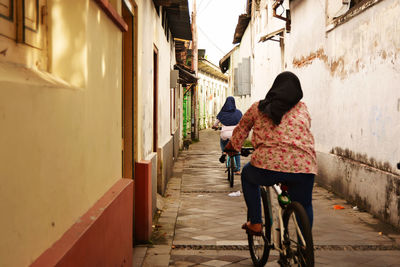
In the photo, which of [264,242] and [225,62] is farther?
[225,62]

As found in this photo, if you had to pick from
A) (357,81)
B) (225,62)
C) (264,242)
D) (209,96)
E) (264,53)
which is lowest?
(264,242)

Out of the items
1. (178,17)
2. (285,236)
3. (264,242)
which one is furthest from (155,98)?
(285,236)

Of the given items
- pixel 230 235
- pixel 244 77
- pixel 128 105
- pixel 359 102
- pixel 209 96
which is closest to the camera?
pixel 128 105

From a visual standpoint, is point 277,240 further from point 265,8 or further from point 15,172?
point 265,8

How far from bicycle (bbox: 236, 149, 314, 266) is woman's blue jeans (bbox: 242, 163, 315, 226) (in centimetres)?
8

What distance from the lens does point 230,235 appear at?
6.18 m

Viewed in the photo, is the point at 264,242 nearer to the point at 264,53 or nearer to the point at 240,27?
the point at 264,53

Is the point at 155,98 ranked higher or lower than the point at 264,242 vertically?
higher

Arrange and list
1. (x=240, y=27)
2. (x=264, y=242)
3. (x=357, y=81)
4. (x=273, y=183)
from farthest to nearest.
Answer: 1. (x=240, y=27)
2. (x=357, y=81)
3. (x=264, y=242)
4. (x=273, y=183)

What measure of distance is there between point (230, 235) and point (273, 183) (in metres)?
2.18

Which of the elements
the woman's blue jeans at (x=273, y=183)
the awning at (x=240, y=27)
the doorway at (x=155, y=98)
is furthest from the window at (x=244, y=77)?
the woman's blue jeans at (x=273, y=183)

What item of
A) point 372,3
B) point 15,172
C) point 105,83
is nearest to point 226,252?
point 105,83

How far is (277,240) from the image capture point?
4.19 meters

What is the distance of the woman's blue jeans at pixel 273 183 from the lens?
13.1 feet
